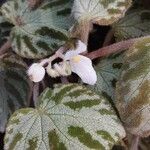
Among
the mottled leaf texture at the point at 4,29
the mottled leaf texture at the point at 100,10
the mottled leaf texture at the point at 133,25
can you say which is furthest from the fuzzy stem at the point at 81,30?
the mottled leaf texture at the point at 4,29

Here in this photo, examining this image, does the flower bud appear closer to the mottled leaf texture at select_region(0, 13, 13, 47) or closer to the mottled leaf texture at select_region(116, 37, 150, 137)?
the mottled leaf texture at select_region(116, 37, 150, 137)

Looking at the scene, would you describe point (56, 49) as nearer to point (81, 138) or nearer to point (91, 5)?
point (91, 5)

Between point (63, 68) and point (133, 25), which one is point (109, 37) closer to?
point (133, 25)

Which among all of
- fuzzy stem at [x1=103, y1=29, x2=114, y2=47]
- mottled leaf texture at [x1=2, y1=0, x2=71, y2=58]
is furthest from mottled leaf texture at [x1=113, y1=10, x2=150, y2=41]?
mottled leaf texture at [x1=2, y1=0, x2=71, y2=58]

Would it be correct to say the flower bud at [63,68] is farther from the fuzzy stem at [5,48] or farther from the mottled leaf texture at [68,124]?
the fuzzy stem at [5,48]

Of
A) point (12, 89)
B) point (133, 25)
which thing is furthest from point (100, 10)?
point (12, 89)

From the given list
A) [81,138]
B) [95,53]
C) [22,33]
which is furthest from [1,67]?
[81,138]
